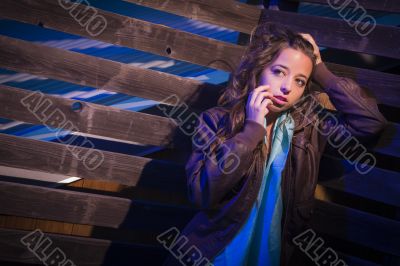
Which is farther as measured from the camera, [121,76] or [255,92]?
[121,76]

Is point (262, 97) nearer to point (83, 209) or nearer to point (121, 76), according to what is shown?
point (121, 76)

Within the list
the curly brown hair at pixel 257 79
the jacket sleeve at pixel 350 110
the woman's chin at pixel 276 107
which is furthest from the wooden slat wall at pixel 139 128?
the woman's chin at pixel 276 107

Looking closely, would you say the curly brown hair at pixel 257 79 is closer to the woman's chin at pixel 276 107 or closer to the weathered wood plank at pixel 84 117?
the woman's chin at pixel 276 107

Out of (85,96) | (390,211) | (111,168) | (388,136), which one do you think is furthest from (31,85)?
(390,211)

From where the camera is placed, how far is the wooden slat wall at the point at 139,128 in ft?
8.43

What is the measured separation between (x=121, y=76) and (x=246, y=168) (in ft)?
4.32

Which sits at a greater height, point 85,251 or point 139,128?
point 139,128

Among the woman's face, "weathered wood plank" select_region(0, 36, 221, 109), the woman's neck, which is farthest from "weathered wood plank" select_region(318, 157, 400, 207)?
"weathered wood plank" select_region(0, 36, 221, 109)

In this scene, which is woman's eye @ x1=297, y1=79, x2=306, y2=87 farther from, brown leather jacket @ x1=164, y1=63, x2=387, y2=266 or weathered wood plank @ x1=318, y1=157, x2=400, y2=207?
weathered wood plank @ x1=318, y1=157, x2=400, y2=207

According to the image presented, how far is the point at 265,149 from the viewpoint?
2340 mm

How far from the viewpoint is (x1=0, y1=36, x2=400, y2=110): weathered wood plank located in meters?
2.56

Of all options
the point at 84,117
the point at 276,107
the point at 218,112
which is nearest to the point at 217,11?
the point at 218,112

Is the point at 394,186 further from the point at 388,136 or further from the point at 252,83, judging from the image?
the point at 252,83

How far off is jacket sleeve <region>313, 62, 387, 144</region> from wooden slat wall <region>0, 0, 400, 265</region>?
348 millimetres
